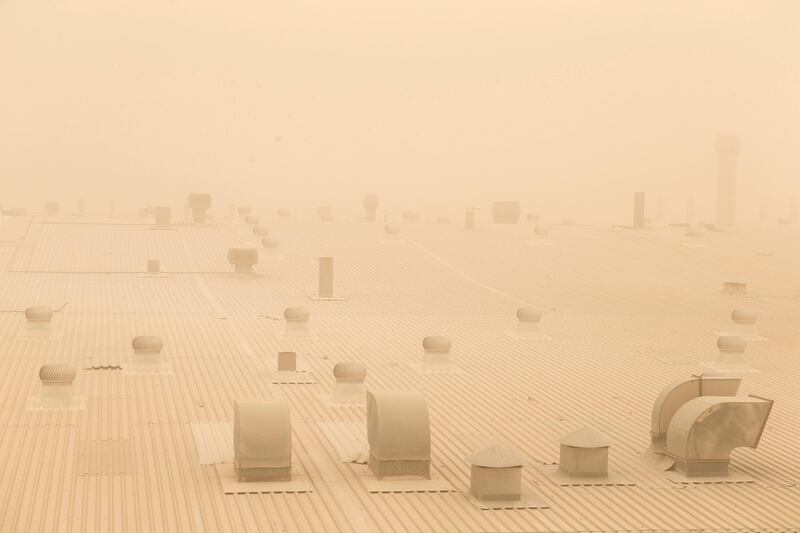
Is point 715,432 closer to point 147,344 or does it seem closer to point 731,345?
point 731,345

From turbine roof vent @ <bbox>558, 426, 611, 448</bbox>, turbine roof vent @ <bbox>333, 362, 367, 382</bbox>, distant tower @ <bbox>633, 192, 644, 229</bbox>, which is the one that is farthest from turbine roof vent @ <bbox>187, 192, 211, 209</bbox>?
turbine roof vent @ <bbox>558, 426, 611, 448</bbox>

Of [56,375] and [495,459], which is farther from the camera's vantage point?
[56,375]

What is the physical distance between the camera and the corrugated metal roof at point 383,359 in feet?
52.0

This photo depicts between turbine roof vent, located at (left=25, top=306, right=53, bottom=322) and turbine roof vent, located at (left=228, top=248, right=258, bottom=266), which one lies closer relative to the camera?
turbine roof vent, located at (left=25, top=306, right=53, bottom=322)

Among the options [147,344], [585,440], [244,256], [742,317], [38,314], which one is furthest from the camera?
[244,256]

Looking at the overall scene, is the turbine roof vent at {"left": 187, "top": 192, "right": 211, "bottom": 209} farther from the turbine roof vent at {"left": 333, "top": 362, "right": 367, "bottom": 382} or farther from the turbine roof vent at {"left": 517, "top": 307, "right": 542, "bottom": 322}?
the turbine roof vent at {"left": 333, "top": 362, "right": 367, "bottom": 382}

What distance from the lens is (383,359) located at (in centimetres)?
2691

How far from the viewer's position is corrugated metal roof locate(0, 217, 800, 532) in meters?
15.9

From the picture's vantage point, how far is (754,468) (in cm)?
1845

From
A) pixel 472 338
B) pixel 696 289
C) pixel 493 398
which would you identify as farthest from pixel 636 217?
pixel 493 398

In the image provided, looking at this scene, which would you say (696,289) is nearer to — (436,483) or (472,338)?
(472,338)

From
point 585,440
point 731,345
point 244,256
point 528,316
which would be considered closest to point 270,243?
point 244,256

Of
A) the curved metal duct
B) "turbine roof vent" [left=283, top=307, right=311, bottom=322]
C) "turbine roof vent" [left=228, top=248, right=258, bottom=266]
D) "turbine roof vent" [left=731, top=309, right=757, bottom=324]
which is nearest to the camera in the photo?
the curved metal duct

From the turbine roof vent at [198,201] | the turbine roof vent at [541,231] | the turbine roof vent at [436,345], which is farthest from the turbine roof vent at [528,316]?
the turbine roof vent at [198,201]
